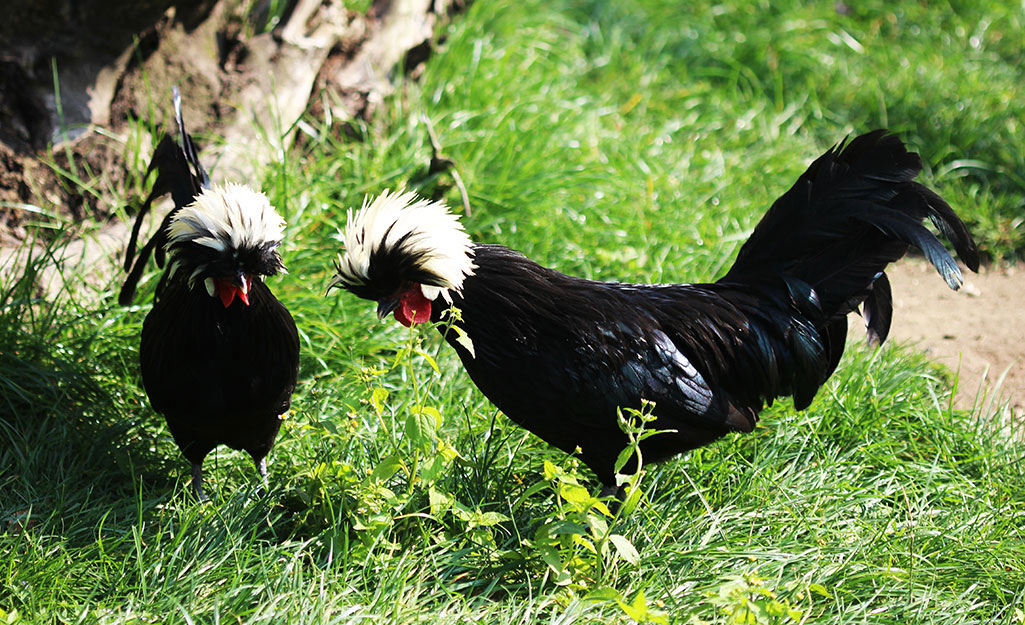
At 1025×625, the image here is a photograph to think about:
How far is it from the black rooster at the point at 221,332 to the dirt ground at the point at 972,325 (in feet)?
10.2

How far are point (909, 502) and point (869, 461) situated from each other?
0.28 m

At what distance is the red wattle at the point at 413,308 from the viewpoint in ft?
8.86

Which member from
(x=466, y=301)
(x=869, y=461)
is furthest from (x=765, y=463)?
(x=466, y=301)

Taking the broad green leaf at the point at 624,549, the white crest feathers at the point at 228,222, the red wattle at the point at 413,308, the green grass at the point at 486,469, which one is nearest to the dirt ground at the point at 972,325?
the green grass at the point at 486,469

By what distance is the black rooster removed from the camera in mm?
2580

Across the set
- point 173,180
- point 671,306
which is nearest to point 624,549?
point 671,306

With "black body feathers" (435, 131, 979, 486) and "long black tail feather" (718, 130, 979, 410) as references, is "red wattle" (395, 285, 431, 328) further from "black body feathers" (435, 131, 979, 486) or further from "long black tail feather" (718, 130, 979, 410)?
"long black tail feather" (718, 130, 979, 410)

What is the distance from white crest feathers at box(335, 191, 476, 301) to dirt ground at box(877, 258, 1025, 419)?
269 cm

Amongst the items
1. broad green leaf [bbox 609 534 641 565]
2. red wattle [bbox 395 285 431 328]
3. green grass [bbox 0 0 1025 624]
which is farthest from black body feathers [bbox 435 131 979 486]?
broad green leaf [bbox 609 534 641 565]

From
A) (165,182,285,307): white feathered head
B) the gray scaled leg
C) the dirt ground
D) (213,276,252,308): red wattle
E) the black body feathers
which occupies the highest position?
(165,182,285,307): white feathered head

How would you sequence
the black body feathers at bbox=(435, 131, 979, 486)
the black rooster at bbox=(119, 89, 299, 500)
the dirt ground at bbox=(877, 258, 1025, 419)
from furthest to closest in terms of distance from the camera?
the dirt ground at bbox=(877, 258, 1025, 419)
the black body feathers at bbox=(435, 131, 979, 486)
the black rooster at bbox=(119, 89, 299, 500)

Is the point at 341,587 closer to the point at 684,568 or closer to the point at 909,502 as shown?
the point at 684,568

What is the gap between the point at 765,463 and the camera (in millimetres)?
3396

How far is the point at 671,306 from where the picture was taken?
3086mm
